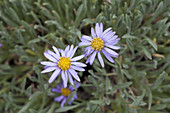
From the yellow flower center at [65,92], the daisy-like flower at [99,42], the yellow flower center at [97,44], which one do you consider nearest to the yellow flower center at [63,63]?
the daisy-like flower at [99,42]

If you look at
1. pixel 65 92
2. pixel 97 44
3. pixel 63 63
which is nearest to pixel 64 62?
pixel 63 63

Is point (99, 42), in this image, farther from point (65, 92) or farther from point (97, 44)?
point (65, 92)

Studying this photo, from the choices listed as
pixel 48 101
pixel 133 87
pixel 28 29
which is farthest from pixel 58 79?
pixel 133 87

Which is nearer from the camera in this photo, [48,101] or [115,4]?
[115,4]

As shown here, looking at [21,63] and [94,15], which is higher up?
[94,15]

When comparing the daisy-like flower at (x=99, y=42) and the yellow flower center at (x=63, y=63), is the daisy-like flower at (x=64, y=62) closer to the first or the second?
the yellow flower center at (x=63, y=63)

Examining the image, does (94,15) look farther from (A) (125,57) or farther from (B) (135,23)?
(A) (125,57)
